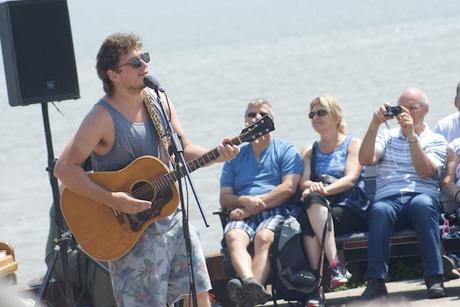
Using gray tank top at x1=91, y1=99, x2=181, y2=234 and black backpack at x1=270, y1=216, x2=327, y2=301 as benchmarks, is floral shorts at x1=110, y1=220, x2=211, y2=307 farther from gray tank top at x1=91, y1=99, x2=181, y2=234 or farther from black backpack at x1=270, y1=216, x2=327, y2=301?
black backpack at x1=270, y1=216, x2=327, y2=301

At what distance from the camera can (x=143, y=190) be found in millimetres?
6082

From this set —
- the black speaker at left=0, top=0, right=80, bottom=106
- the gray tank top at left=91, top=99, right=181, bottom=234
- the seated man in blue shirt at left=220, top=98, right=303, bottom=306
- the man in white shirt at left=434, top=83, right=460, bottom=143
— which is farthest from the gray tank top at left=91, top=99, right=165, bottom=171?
the man in white shirt at left=434, top=83, right=460, bottom=143

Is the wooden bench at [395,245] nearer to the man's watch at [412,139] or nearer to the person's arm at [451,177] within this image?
the person's arm at [451,177]

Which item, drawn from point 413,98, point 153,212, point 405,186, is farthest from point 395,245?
point 153,212

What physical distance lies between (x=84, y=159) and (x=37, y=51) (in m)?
2.22

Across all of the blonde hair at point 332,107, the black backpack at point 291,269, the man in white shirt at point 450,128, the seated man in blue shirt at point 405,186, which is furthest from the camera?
the man in white shirt at point 450,128

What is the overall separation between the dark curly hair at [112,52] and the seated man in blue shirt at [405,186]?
2.25 metres

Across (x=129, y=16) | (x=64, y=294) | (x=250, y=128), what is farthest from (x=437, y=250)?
(x=129, y=16)

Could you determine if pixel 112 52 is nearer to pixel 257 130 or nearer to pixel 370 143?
pixel 257 130

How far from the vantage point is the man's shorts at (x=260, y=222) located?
25.8 feet

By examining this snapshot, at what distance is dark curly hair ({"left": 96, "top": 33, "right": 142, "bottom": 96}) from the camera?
19.6 feet

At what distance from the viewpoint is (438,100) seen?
58.7 ft

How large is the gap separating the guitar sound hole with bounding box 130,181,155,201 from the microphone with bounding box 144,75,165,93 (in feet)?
1.75

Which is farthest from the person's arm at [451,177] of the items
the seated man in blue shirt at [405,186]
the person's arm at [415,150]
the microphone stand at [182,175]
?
the microphone stand at [182,175]
